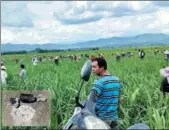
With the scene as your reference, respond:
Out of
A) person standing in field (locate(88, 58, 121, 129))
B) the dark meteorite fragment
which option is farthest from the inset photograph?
person standing in field (locate(88, 58, 121, 129))

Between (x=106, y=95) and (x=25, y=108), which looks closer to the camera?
(x=106, y=95)

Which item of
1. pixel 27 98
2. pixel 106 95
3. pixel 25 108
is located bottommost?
pixel 25 108

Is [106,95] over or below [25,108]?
over

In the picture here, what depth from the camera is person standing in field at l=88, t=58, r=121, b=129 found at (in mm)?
4539

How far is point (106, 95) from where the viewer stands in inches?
179

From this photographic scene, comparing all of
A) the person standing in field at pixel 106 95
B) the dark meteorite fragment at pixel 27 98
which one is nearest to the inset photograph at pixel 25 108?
the dark meteorite fragment at pixel 27 98

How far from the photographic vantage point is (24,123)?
589 cm

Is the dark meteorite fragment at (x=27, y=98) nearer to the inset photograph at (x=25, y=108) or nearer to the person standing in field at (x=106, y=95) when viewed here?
the inset photograph at (x=25, y=108)

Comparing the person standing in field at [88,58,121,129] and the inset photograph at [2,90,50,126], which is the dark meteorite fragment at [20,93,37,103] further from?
the person standing in field at [88,58,121,129]

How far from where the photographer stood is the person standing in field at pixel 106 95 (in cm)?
454

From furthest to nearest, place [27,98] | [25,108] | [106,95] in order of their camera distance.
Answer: [27,98]
[25,108]
[106,95]

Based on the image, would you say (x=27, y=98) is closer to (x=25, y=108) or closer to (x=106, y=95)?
(x=25, y=108)

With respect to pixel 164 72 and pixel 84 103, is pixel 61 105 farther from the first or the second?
pixel 84 103

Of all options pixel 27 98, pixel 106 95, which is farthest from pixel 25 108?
pixel 106 95
